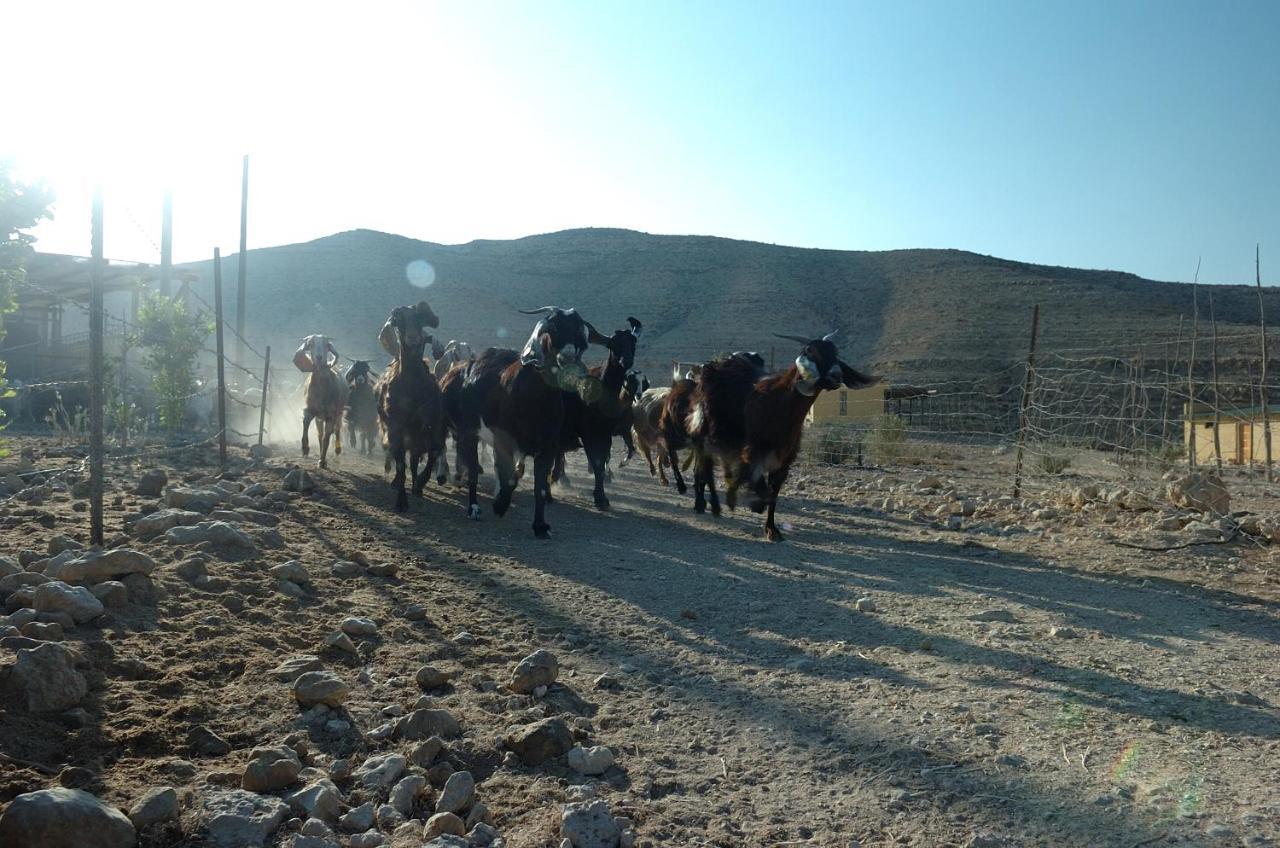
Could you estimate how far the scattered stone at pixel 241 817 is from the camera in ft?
9.57

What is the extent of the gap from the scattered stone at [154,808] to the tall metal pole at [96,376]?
3.87 meters

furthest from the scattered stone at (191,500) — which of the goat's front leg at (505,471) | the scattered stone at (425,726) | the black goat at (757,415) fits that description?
the black goat at (757,415)

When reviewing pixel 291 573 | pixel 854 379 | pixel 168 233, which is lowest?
pixel 291 573

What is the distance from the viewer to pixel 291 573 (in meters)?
6.11

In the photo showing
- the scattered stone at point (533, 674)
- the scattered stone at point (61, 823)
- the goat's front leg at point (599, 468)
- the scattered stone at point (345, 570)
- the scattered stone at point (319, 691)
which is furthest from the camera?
the goat's front leg at point (599, 468)

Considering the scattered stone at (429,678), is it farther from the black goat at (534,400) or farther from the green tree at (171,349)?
the green tree at (171,349)

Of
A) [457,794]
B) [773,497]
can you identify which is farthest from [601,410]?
[457,794]

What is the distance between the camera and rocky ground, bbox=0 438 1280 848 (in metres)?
3.18

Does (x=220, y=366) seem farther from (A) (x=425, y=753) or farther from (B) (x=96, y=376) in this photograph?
(A) (x=425, y=753)

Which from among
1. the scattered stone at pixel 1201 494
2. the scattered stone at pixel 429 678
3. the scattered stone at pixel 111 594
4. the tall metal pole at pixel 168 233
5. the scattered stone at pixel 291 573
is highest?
the tall metal pole at pixel 168 233

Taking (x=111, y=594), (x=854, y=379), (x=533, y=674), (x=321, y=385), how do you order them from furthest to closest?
(x=321, y=385), (x=854, y=379), (x=111, y=594), (x=533, y=674)

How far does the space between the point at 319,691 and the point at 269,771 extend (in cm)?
72

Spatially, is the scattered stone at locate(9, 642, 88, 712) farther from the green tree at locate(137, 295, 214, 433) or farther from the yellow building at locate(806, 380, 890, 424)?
the yellow building at locate(806, 380, 890, 424)

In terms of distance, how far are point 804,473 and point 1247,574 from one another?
1039cm
